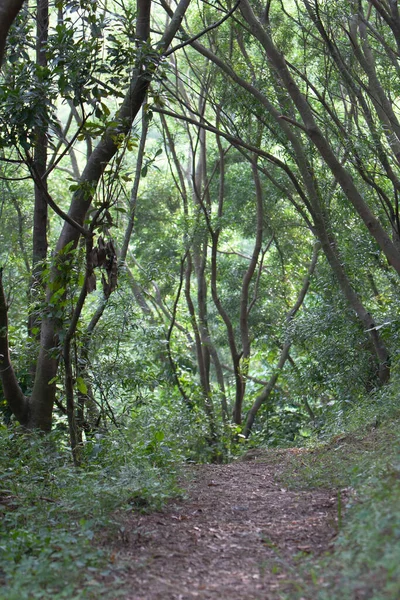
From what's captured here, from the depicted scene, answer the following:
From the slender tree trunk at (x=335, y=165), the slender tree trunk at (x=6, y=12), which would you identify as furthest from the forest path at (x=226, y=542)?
the slender tree trunk at (x=335, y=165)

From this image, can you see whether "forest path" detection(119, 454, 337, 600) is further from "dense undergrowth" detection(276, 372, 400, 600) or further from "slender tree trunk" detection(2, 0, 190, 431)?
"slender tree trunk" detection(2, 0, 190, 431)

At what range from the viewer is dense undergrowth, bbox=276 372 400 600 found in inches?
107

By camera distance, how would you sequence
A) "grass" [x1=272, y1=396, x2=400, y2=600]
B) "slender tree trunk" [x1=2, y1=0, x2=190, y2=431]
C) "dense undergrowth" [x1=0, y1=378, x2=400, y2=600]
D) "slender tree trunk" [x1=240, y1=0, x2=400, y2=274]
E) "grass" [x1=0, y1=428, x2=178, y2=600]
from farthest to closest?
"slender tree trunk" [x1=240, y1=0, x2=400, y2=274]
"slender tree trunk" [x1=2, y1=0, x2=190, y2=431]
"grass" [x1=0, y1=428, x2=178, y2=600]
"dense undergrowth" [x1=0, y1=378, x2=400, y2=600]
"grass" [x1=272, y1=396, x2=400, y2=600]

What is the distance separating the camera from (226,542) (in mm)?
4176

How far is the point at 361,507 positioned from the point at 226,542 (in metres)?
0.94

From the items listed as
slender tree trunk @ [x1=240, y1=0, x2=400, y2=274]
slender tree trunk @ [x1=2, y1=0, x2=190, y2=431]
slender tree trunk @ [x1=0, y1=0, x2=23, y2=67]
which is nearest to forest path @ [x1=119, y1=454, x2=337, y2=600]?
slender tree trunk @ [x1=2, y1=0, x2=190, y2=431]

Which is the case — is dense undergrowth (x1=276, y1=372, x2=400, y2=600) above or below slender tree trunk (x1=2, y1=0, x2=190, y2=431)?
below

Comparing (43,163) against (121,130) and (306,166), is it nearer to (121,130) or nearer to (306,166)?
(121,130)

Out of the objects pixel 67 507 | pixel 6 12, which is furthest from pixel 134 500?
pixel 6 12

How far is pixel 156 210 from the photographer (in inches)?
667

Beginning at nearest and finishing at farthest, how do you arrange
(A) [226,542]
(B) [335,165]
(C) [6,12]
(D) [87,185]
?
(C) [6,12]
(A) [226,542]
(D) [87,185]
(B) [335,165]

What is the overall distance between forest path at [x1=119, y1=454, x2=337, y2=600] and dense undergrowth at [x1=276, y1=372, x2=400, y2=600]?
0.53 feet

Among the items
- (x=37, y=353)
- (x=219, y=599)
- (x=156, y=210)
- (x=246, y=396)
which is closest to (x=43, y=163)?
(x=37, y=353)

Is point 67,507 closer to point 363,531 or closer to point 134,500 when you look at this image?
point 134,500
